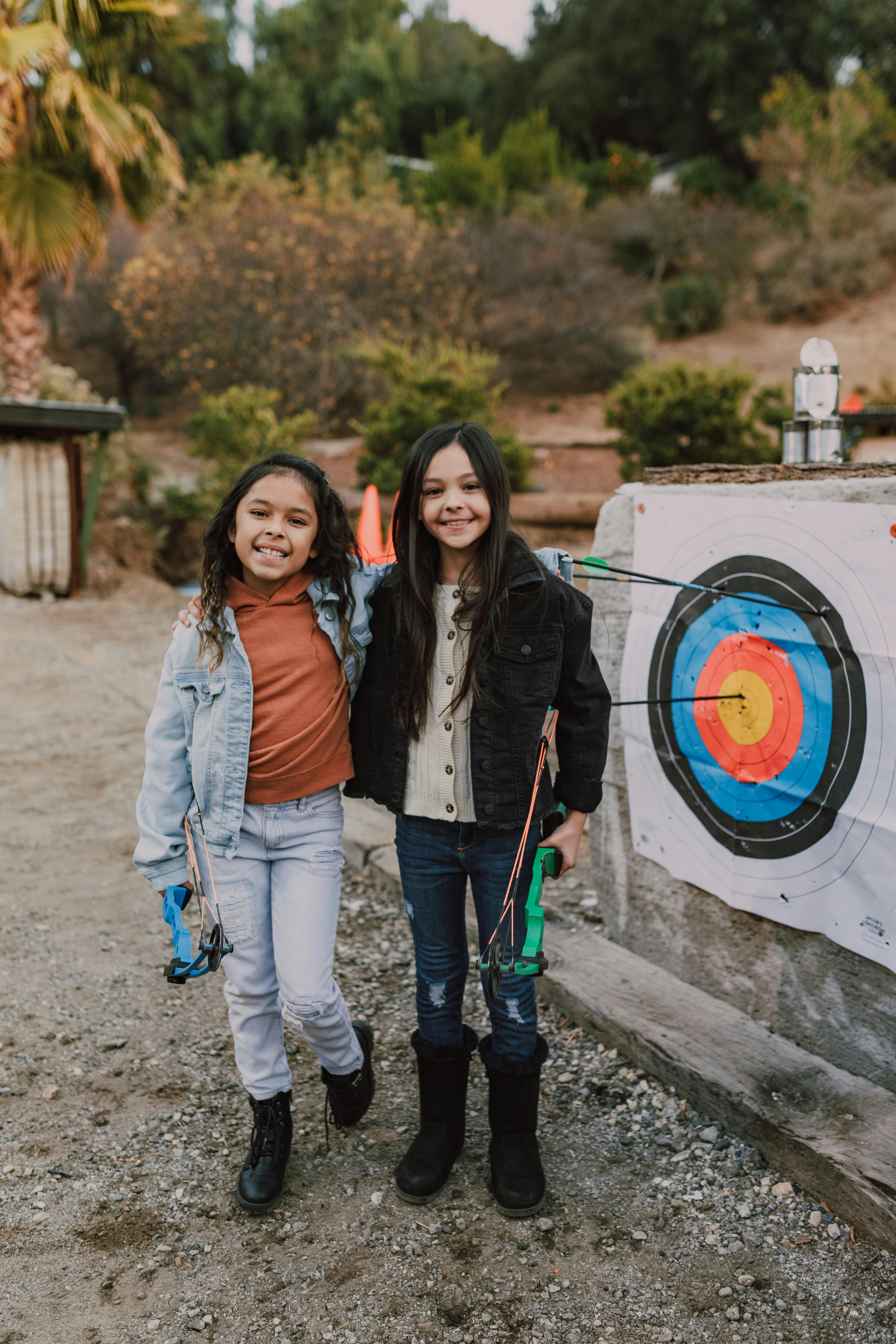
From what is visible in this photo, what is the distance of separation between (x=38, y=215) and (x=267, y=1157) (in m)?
11.0

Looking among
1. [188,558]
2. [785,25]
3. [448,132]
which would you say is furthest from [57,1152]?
[785,25]

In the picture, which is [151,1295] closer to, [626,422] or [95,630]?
[95,630]

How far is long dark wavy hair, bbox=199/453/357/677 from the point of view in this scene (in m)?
2.07

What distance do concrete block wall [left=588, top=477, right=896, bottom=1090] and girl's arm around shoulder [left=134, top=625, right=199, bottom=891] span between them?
137 cm

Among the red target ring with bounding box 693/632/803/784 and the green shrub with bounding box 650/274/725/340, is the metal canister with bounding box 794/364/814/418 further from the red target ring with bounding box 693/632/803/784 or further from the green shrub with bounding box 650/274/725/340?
the green shrub with bounding box 650/274/725/340

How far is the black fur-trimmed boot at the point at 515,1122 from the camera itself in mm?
2107

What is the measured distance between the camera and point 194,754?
202 cm

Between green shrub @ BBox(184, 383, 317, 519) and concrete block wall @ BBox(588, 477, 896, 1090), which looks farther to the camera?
green shrub @ BBox(184, 383, 317, 519)

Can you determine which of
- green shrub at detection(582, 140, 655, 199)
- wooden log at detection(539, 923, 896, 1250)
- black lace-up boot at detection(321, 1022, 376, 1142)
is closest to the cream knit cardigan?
black lace-up boot at detection(321, 1022, 376, 1142)

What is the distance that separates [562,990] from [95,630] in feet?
24.2

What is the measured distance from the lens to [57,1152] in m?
2.30

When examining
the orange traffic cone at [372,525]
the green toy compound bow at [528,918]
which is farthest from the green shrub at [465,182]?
the green toy compound bow at [528,918]

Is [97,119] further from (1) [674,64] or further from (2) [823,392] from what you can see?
(1) [674,64]

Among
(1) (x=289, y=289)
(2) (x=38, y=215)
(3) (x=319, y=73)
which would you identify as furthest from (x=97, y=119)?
(3) (x=319, y=73)
